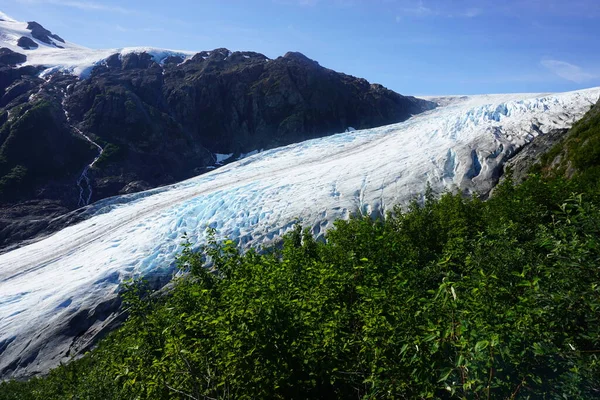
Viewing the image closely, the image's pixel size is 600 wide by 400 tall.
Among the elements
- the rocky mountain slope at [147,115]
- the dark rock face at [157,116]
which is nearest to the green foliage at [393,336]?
the dark rock face at [157,116]

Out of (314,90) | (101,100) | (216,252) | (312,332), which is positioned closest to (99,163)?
(101,100)

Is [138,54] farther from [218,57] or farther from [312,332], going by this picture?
[312,332]

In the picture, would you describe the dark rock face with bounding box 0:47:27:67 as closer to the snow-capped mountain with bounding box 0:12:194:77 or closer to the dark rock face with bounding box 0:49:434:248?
the snow-capped mountain with bounding box 0:12:194:77

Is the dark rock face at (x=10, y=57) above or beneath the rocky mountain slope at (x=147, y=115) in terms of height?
above

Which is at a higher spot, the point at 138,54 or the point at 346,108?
the point at 138,54

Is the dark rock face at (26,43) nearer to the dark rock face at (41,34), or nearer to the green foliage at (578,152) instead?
the dark rock face at (41,34)

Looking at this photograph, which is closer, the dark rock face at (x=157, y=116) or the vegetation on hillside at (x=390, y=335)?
the vegetation on hillside at (x=390, y=335)
